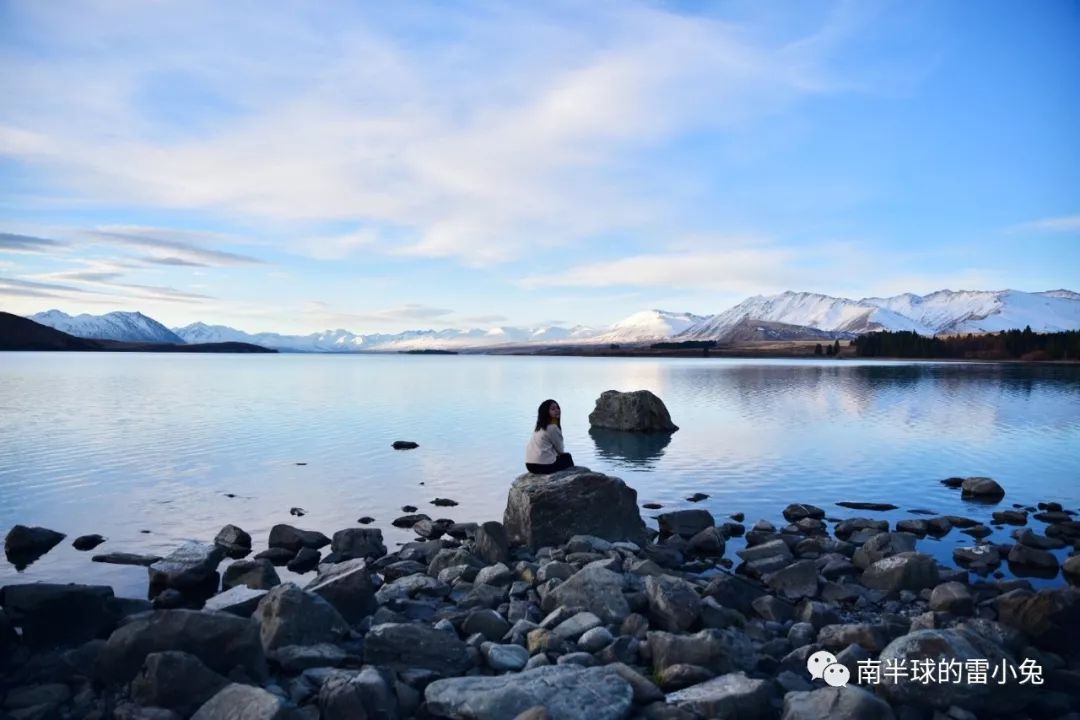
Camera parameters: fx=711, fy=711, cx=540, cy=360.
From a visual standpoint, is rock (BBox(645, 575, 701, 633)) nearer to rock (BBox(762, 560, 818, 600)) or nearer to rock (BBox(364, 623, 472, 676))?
rock (BBox(762, 560, 818, 600))

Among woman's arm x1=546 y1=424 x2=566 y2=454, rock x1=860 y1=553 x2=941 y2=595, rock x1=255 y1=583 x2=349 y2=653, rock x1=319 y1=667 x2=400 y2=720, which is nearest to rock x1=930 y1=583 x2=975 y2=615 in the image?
rock x1=860 y1=553 x2=941 y2=595

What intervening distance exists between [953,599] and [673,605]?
18.3ft

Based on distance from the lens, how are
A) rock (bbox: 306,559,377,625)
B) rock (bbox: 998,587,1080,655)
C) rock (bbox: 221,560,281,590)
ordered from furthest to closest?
rock (bbox: 221,560,281,590), rock (bbox: 306,559,377,625), rock (bbox: 998,587,1080,655)

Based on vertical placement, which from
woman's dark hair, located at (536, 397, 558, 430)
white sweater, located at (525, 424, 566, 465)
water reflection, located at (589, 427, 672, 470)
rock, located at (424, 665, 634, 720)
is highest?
woman's dark hair, located at (536, 397, 558, 430)

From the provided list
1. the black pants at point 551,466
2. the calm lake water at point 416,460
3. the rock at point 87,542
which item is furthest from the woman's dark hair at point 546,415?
the rock at point 87,542

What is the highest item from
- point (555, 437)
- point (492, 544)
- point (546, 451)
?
point (555, 437)

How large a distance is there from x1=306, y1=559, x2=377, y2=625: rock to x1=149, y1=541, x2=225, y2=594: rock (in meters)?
3.76

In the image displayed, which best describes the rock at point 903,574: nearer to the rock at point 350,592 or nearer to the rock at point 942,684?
the rock at point 942,684

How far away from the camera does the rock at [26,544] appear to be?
59.7 feet

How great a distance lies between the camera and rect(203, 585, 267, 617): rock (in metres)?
12.4

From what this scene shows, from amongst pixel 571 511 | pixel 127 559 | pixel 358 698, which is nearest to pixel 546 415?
pixel 571 511

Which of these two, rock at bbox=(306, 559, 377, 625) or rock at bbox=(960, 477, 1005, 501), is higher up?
rock at bbox=(306, 559, 377, 625)

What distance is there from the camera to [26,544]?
1870cm

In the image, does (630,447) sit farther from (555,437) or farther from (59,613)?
(59,613)
